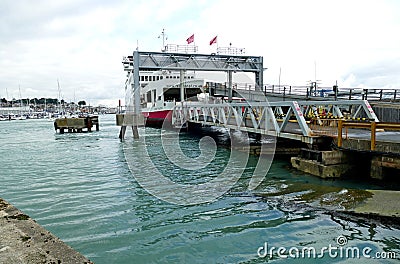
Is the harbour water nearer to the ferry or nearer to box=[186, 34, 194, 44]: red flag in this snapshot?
box=[186, 34, 194, 44]: red flag

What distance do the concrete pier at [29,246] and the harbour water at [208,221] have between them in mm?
1666

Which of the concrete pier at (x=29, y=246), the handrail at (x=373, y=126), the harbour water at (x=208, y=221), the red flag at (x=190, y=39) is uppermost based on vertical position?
the red flag at (x=190, y=39)

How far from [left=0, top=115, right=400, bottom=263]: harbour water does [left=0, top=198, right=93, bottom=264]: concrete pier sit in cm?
167

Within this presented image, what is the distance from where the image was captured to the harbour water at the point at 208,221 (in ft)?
19.3

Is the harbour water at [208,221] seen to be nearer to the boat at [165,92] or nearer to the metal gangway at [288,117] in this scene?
the metal gangway at [288,117]

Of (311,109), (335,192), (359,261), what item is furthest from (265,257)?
(311,109)

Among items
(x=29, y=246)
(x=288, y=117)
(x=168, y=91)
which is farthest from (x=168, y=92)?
(x=29, y=246)

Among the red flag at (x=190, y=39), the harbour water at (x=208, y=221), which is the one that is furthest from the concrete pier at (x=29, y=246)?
the red flag at (x=190, y=39)

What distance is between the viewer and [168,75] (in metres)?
46.5

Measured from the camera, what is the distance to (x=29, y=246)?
3.88 m

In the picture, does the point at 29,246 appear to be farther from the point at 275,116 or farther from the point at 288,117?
the point at 275,116

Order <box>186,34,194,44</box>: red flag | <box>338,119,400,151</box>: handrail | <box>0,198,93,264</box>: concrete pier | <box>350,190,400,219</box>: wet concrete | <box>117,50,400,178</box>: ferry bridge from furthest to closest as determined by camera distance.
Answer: <box>186,34,194,44</box>: red flag
<box>117,50,400,178</box>: ferry bridge
<box>338,119,400,151</box>: handrail
<box>350,190,400,219</box>: wet concrete
<box>0,198,93,264</box>: concrete pier

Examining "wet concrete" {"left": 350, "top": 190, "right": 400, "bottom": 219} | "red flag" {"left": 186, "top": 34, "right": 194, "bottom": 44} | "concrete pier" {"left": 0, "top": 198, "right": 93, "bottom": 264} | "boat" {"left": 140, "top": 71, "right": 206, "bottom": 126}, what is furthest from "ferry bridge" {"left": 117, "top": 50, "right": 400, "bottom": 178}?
"concrete pier" {"left": 0, "top": 198, "right": 93, "bottom": 264}

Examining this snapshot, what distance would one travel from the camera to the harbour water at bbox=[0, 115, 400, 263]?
5.88 m
